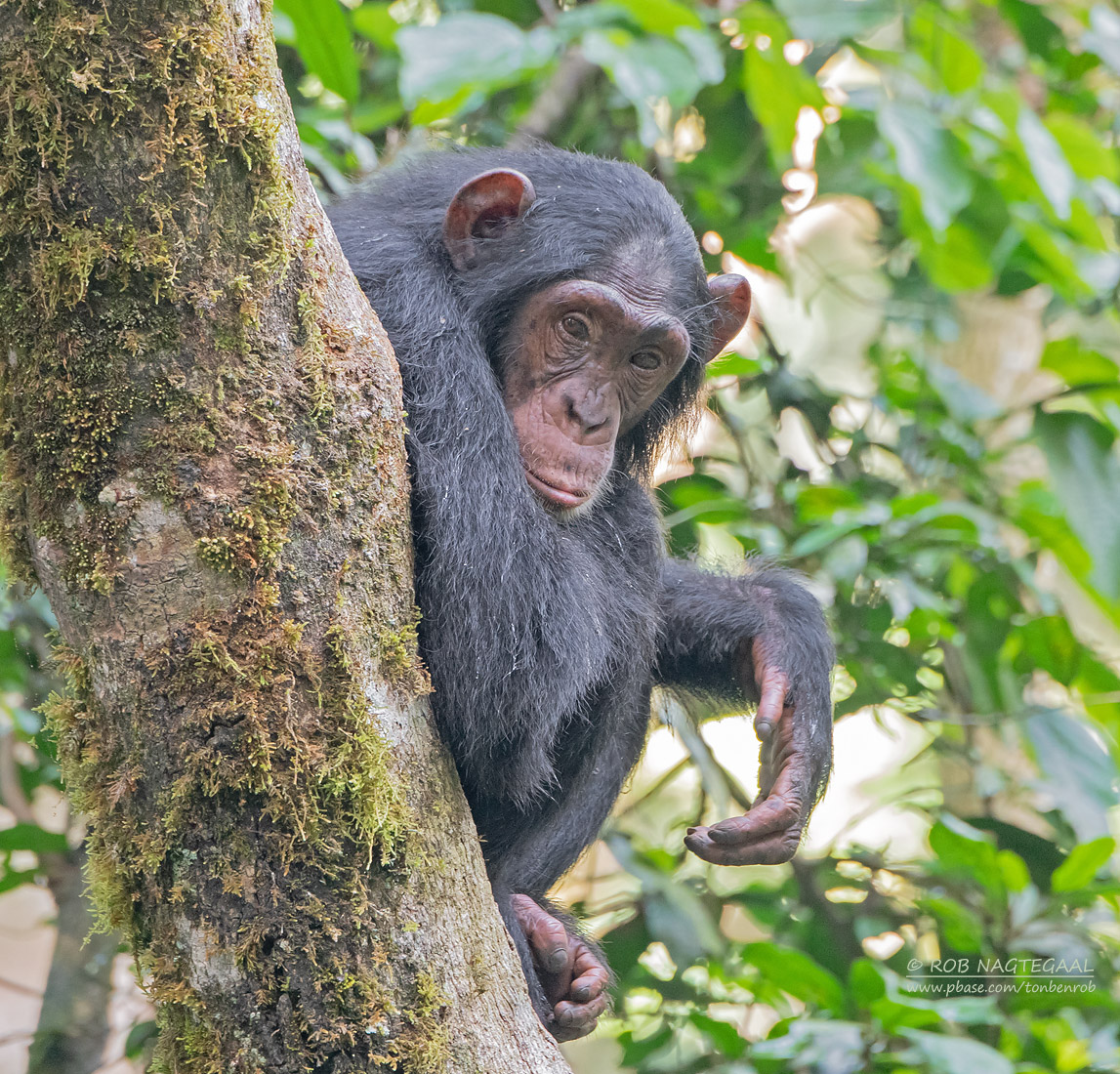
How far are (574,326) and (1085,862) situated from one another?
2.30m

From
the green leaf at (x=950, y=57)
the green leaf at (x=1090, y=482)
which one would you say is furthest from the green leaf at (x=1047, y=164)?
the green leaf at (x=1090, y=482)

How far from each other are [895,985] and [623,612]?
1.42m

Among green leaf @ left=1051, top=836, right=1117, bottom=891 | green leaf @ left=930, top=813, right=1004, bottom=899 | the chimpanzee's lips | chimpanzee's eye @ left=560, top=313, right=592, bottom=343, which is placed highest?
chimpanzee's eye @ left=560, top=313, right=592, bottom=343

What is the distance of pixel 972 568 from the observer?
450 centimetres

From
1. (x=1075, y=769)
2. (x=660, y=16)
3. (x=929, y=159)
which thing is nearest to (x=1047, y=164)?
(x=929, y=159)

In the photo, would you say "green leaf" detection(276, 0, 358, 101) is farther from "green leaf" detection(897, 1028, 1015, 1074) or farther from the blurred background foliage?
"green leaf" detection(897, 1028, 1015, 1074)

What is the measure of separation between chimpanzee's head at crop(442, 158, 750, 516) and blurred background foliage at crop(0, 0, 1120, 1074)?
0.34 m

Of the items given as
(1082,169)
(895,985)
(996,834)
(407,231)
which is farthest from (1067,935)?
(407,231)

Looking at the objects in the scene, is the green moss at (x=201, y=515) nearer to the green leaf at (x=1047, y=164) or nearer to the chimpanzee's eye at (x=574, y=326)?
the chimpanzee's eye at (x=574, y=326)

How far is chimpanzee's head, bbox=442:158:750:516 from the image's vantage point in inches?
103

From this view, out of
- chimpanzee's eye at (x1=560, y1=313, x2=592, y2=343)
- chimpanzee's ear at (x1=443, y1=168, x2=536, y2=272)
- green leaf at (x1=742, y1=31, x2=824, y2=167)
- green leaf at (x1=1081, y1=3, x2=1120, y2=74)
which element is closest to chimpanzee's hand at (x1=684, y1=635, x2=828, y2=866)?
chimpanzee's eye at (x1=560, y1=313, x2=592, y2=343)

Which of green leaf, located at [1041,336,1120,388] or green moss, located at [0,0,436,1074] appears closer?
green moss, located at [0,0,436,1074]

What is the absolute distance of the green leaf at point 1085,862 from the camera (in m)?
3.51

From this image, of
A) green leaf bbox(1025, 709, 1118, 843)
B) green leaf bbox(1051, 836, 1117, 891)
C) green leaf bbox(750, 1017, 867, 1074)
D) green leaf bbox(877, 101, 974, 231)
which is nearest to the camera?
green leaf bbox(750, 1017, 867, 1074)
